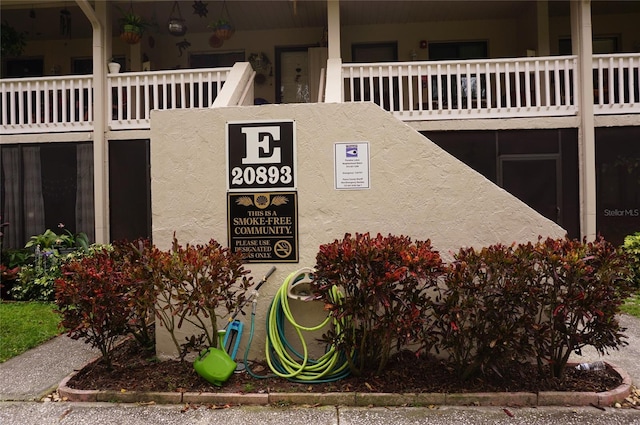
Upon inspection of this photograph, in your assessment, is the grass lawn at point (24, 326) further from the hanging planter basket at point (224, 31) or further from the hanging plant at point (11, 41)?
the hanging planter basket at point (224, 31)

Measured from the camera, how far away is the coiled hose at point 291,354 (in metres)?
4.30

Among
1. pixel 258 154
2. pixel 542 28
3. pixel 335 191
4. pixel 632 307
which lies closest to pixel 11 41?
pixel 258 154

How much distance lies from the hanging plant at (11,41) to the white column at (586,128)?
1195cm

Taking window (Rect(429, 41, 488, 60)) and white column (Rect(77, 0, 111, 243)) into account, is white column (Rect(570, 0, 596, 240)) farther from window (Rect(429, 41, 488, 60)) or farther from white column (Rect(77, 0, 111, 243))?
white column (Rect(77, 0, 111, 243))

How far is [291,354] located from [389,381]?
1014 mm

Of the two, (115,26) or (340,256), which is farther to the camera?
(115,26)

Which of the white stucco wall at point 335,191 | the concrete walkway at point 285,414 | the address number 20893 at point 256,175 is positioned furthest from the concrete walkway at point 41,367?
the address number 20893 at point 256,175

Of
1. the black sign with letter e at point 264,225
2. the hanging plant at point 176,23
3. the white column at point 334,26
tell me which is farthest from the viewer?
the hanging plant at point 176,23

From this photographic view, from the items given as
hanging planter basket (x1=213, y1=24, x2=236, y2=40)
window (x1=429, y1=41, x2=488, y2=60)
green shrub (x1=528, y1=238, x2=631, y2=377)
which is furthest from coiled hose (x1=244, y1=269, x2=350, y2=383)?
window (x1=429, y1=41, x2=488, y2=60)

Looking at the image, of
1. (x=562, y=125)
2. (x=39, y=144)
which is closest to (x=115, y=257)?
(x=39, y=144)

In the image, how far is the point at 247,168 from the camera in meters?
4.74

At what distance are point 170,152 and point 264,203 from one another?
1079 mm

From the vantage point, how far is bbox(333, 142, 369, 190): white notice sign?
462 cm

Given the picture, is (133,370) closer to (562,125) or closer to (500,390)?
(500,390)
